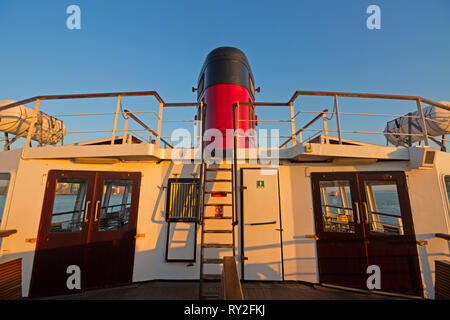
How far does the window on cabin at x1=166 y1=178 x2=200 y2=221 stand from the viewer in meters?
4.11

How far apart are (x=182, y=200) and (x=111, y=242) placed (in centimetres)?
159

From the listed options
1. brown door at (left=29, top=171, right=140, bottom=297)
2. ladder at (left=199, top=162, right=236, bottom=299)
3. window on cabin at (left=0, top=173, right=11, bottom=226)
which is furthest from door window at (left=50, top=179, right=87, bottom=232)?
ladder at (left=199, top=162, right=236, bottom=299)

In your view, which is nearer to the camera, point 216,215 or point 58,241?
point 58,241

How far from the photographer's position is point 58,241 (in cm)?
378

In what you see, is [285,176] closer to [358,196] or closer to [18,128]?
[358,196]

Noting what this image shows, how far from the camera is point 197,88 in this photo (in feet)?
22.4

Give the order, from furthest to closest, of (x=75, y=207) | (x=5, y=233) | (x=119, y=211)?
1. (x=119, y=211)
2. (x=75, y=207)
3. (x=5, y=233)

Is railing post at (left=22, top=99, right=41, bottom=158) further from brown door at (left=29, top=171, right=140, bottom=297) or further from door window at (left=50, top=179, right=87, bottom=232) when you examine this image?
door window at (left=50, top=179, right=87, bottom=232)

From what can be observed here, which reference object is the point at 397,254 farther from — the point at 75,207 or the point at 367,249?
the point at 75,207

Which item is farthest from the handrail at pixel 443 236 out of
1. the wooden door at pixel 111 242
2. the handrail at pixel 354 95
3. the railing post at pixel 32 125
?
the railing post at pixel 32 125

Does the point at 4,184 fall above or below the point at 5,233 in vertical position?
above

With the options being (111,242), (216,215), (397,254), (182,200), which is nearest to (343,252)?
(397,254)

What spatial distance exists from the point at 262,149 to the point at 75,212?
4148 millimetres
